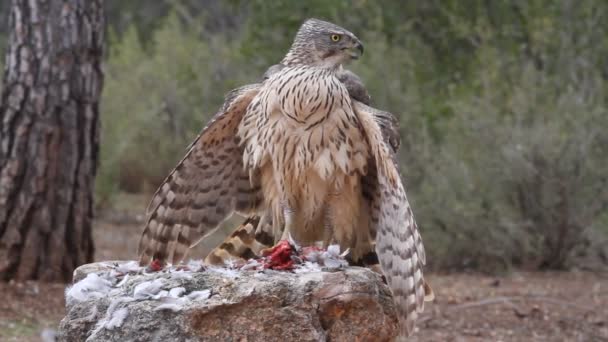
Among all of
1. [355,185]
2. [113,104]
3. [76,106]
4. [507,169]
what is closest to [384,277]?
[355,185]

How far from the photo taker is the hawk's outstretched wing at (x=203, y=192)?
4.75m

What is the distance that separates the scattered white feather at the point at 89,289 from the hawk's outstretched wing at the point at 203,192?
0.82 metres

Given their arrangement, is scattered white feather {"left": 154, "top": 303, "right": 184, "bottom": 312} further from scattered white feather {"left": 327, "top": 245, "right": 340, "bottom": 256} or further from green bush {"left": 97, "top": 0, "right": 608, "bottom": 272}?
green bush {"left": 97, "top": 0, "right": 608, "bottom": 272}

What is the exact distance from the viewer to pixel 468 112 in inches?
353

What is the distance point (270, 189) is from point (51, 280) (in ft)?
8.11

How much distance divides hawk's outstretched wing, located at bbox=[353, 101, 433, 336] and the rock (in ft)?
1.05

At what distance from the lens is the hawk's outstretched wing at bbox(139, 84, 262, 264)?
4.75 m

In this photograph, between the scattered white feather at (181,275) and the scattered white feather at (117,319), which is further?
the scattered white feather at (181,275)

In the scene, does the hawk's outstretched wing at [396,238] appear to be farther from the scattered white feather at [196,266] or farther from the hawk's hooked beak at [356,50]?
the scattered white feather at [196,266]

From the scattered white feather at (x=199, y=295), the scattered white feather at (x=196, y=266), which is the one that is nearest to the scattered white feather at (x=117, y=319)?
the scattered white feather at (x=199, y=295)

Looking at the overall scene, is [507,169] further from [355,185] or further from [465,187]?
[355,185]

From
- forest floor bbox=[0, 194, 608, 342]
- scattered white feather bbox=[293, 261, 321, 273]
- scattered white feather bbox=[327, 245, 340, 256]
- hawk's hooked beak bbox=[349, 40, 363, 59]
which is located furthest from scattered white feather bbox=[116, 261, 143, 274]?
forest floor bbox=[0, 194, 608, 342]

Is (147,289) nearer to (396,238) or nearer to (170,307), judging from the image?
(170,307)

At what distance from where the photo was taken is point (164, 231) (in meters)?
4.75
